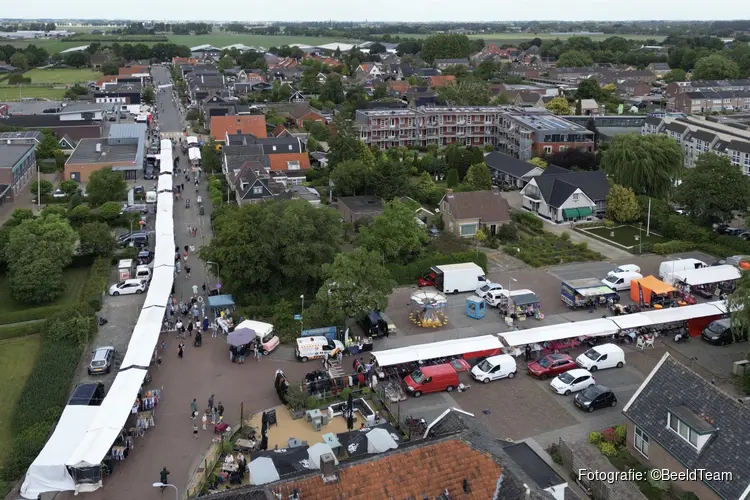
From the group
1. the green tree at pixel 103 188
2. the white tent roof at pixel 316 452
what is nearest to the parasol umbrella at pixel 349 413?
the white tent roof at pixel 316 452

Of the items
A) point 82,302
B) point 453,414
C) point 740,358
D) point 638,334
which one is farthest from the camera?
point 82,302

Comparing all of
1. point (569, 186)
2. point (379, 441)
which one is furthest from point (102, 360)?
point (569, 186)

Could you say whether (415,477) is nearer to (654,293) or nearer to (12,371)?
(12,371)

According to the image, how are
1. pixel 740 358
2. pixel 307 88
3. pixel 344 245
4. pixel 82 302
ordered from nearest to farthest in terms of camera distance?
pixel 740 358 < pixel 82 302 < pixel 344 245 < pixel 307 88

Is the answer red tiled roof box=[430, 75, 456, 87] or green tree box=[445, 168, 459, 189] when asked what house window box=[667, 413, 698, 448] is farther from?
red tiled roof box=[430, 75, 456, 87]

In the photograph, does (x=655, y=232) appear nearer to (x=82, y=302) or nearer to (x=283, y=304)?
(x=283, y=304)

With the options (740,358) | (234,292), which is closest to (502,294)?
(740,358)

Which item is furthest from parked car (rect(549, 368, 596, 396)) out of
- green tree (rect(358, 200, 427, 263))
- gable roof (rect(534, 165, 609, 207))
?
gable roof (rect(534, 165, 609, 207))
